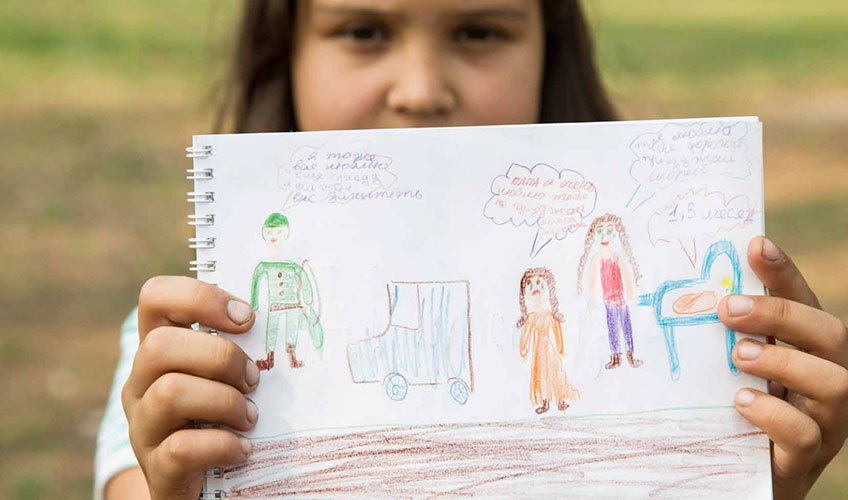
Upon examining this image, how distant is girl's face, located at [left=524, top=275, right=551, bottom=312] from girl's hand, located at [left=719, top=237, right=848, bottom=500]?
0.92 ft

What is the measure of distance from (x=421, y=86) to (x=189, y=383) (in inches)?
29.6

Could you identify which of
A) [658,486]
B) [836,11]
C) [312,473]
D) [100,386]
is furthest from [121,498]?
[836,11]

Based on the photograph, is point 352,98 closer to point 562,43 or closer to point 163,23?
point 562,43

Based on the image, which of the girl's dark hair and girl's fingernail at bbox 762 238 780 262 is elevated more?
the girl's dark hair

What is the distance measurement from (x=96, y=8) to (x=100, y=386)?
390 centimetres

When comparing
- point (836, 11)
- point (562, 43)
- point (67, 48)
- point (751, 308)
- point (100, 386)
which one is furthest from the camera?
point (836, 11)

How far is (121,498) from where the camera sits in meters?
2.06

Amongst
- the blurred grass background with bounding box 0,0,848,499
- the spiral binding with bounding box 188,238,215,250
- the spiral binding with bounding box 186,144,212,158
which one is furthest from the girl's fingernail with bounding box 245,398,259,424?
the blurred grass background with bounding box 0,0,848,499

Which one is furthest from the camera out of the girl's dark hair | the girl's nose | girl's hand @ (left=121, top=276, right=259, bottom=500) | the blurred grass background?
the blurred grass background

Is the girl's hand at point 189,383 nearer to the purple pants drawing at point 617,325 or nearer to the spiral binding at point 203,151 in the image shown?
the spiral binding at point 203,151

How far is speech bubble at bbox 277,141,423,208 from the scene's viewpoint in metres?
1.61

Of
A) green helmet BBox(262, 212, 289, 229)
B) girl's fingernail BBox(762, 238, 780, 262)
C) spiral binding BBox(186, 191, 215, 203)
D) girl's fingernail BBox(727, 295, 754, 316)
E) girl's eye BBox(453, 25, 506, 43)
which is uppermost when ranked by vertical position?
girl's eye BBox(453, 25, 506, 43)

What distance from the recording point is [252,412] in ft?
5.22

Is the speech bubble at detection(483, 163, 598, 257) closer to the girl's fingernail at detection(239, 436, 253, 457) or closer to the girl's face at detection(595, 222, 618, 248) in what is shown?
the girl's face at detection(595, 222, 618, 248)
